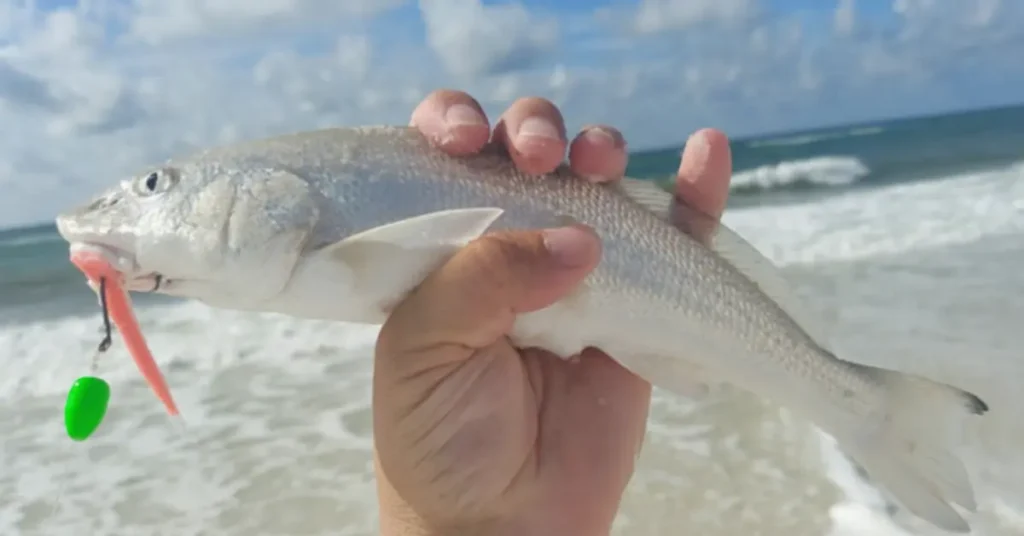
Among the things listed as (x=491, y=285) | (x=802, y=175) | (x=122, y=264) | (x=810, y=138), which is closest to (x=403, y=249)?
(x=491, y=285)

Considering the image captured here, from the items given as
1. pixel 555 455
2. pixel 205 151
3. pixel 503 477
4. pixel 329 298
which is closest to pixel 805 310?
pixel 555 455

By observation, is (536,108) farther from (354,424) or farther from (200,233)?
(354,424)

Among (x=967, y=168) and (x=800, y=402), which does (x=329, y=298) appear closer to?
(x=800, y=402)

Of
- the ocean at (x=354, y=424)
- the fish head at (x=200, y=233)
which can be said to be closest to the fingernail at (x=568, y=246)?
the fish head at (x=200, y=233)

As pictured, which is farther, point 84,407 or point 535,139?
point 535,139

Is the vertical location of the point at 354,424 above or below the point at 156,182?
below

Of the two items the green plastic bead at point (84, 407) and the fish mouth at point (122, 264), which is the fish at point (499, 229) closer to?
the fish mouth at point (122, 264)

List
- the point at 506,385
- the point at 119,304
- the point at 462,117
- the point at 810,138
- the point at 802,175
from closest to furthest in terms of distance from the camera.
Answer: the point at 119,304 < the point at 462,117 < the point at 506,385 < the point at 802,175 < the point at 810,138
